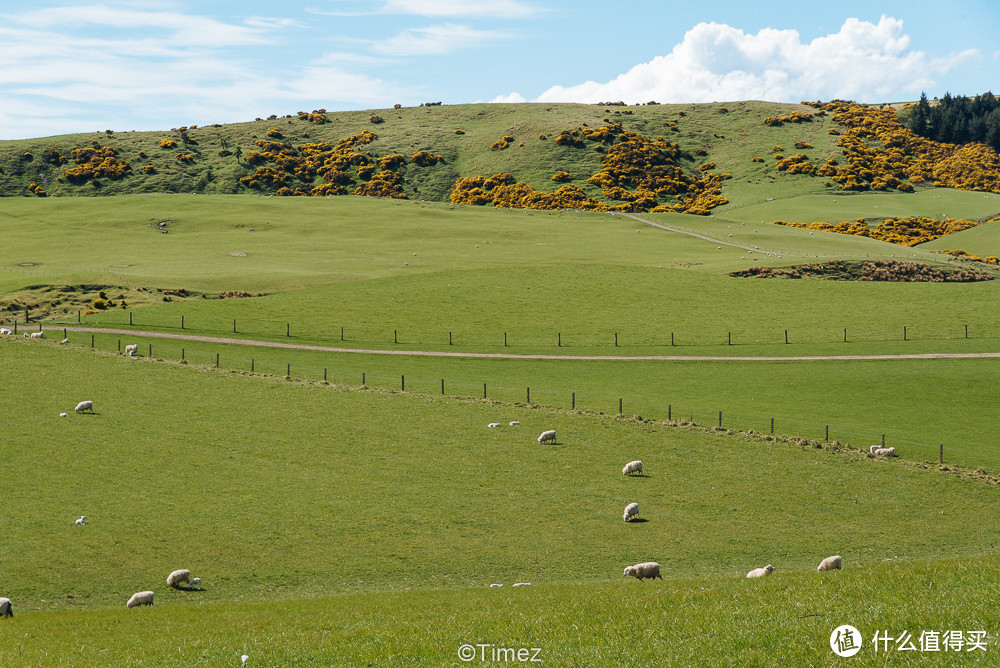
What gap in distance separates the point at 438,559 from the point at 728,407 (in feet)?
102

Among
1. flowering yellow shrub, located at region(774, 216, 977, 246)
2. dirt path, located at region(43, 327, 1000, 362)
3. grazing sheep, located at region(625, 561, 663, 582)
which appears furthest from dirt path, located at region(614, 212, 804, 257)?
grazing sheep, located at region(625, 561, 663, 582)

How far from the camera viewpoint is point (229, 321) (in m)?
87.4

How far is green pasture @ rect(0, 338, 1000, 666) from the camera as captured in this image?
1984 centimetres

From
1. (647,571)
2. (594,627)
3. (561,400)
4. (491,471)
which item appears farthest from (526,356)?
(594,627)

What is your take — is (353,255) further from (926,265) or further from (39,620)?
(39,620)

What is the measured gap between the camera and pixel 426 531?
3828 centimetres

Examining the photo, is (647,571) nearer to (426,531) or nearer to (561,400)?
(426,531)

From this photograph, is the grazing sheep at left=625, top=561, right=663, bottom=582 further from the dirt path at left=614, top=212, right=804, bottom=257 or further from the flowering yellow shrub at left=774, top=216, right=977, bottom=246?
the flowering yellow shrub at left=774, top=216, right=977, bottom=246

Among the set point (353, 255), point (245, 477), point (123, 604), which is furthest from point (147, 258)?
point (123, 604)

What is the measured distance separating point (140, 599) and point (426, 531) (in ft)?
40.6

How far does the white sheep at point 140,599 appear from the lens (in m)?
29.9

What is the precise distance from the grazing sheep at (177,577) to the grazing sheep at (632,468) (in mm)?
22615

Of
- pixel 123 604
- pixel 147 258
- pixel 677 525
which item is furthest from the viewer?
pixel 147 258

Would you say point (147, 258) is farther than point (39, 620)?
Yes
